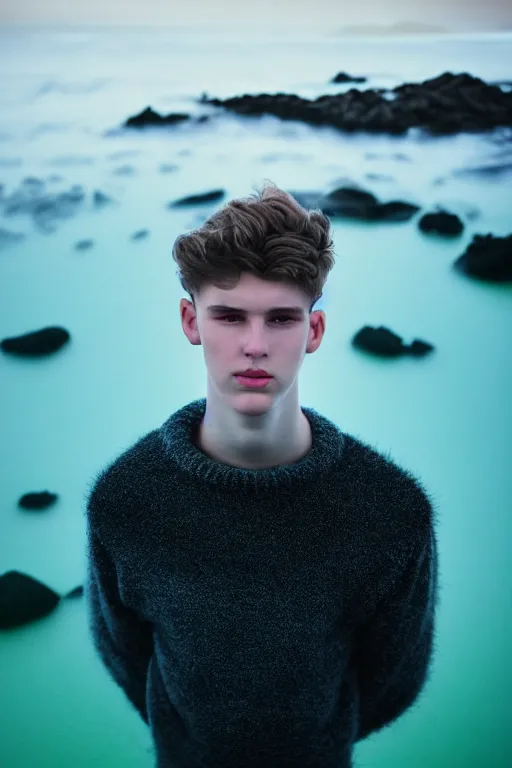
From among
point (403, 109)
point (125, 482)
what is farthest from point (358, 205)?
point (125, 482)

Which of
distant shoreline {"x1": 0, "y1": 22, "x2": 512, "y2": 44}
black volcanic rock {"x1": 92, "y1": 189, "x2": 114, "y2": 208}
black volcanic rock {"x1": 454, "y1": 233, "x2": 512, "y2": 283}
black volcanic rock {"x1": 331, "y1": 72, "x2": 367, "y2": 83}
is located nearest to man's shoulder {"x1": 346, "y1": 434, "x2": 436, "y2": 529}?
black volcanic rock {"x1": 454, "y1": 233, "x2": 512, "y2": 283}

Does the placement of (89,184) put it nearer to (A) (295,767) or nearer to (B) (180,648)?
(B) (180,648)

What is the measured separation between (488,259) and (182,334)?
81 centimetres

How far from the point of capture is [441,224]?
183 centimetres

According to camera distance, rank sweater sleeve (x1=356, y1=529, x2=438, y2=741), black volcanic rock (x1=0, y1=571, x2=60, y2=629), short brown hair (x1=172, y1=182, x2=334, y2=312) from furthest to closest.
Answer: black volcanic rock (x1=0, y1=571, x2=60, y2=629)
sweater sleeve (x1=356, y1=529, x2=438, y2=741)
short brown hair (x1=172, y1=182, x2=334, y2=312)

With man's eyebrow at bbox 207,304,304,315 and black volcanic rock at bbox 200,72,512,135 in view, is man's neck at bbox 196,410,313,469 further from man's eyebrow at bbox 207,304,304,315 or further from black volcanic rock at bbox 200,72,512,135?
black volcanic rock at bbox 200,72,512,135

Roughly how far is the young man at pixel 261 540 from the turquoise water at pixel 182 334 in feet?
1.95

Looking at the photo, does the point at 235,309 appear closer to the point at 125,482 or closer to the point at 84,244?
the point at 125,482

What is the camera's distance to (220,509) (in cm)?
106

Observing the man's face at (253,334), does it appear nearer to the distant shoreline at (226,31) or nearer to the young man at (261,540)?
the young man at (261,540)

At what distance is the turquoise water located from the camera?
1.66m

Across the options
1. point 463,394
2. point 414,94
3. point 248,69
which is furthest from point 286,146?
point 463,394

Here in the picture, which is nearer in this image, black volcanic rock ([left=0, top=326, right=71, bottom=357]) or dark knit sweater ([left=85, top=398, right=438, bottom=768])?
dark knit sweater ([left=85, top=398, right=438, bottom=768])

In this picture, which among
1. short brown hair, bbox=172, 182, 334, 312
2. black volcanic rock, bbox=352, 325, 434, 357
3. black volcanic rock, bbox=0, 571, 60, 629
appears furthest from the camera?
black volcanic rock, bbox=352, 325, 434, 357
